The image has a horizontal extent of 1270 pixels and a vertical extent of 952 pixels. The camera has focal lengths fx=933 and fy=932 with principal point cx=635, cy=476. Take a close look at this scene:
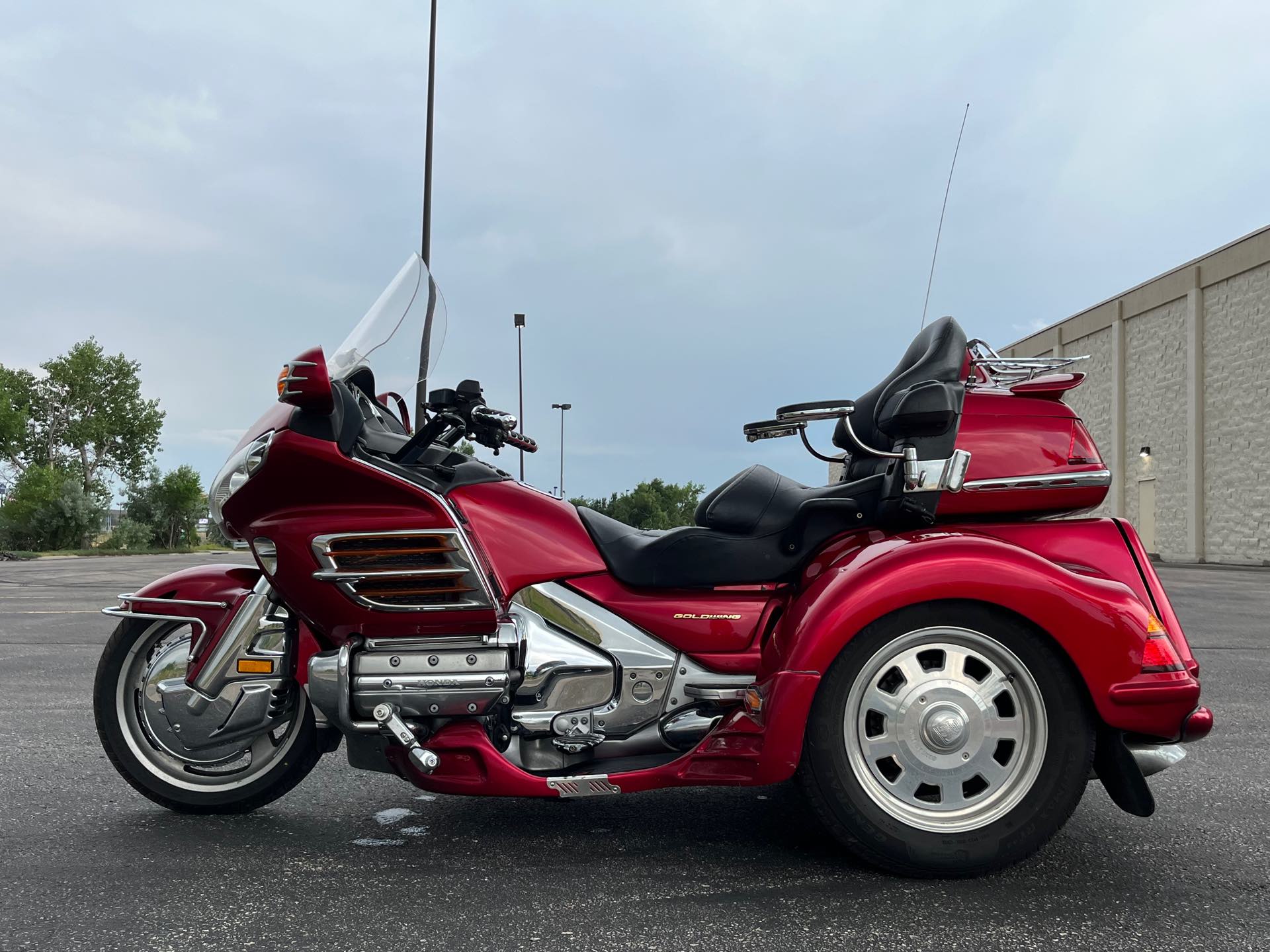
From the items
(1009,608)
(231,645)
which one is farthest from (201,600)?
(1009,608)

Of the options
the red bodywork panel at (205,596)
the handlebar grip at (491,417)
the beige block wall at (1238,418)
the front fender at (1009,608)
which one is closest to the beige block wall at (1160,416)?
the beige block wall at (1238,418)

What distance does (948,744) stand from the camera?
2.65m

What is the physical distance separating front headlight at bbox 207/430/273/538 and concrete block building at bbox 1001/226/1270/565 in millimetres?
23408

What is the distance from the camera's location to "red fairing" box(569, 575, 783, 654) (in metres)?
2.87

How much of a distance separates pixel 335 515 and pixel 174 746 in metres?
1.20

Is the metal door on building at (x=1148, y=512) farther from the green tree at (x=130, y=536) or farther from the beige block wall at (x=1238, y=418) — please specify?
the green tree at (x=130, y=536)

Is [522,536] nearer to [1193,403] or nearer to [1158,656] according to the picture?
[1158,656]

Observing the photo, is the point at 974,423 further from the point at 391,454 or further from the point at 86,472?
the point at 86,472

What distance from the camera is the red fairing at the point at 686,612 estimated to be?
9.42 ft

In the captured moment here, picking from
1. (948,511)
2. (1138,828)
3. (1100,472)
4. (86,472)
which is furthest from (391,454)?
(86,472)

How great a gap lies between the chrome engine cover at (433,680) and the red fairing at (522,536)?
0.21 meters

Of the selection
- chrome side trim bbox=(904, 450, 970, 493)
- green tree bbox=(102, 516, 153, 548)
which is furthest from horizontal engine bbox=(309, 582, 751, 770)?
green tree bbox=(102, 516, 153, 548)

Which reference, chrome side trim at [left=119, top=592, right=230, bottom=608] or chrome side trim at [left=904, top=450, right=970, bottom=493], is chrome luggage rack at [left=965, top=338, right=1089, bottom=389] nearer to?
chrome side trim at [left=904, top=450, right=970, bottom=493]

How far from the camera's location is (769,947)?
2217mm
